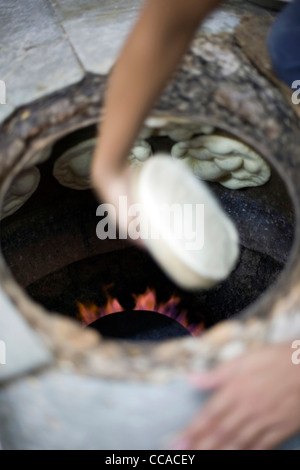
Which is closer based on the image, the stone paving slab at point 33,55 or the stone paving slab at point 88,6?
the stone paving slab at point 33,55

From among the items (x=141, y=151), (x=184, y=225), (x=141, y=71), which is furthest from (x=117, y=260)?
(x=141, y=71)

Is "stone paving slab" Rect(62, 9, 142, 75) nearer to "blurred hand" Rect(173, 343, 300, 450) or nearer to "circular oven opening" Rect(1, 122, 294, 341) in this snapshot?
"circular oven opening" Rect(1, 122, 294, 341)

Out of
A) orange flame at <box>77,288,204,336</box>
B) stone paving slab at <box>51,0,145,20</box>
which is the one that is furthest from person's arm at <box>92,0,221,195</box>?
orange flame at <box>77,288,204,336</box>

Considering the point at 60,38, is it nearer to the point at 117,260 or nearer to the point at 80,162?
the point at 80,162

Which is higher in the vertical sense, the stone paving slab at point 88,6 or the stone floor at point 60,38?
the stone paving slab at point 88,6

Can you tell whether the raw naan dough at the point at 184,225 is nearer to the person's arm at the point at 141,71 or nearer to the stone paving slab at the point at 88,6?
the person's arm at the point at 141,71

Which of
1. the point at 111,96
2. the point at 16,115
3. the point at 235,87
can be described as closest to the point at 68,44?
the point at 16,115

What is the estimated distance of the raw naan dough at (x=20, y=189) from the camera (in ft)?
5.44

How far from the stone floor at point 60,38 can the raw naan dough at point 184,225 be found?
391 mm

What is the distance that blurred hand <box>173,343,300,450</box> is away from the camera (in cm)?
109

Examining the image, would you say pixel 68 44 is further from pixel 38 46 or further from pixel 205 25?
pixel 205 25

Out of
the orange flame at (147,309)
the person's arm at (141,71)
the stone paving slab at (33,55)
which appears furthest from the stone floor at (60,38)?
the orange flame at (147,309)

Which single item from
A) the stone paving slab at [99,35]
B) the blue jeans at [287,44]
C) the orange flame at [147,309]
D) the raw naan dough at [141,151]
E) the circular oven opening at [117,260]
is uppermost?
the stone paving slab at [99,35]
